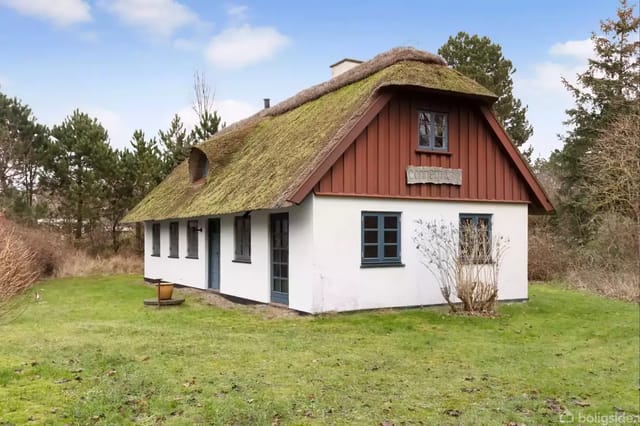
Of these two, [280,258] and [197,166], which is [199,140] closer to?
[197,166]

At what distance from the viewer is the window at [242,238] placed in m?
14.8

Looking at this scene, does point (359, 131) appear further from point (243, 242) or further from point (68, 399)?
point (68, 399)

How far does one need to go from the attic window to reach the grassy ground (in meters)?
7.11

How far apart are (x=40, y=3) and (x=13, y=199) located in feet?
46.3

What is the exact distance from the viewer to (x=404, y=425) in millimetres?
5719

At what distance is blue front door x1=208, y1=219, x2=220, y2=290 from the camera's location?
666 inches

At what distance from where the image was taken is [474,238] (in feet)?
42.1

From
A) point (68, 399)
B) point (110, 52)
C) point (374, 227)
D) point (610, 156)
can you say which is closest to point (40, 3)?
point (110, 52)

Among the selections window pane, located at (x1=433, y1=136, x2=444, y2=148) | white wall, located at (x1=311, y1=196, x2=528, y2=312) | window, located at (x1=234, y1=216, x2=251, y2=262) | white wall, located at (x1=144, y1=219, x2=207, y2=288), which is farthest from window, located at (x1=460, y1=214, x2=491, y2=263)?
white wall, located at (x1=144, y1=219, x2=207, y2=288)

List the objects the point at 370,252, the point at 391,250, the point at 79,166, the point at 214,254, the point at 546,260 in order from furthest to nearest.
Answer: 1. the point at 79,166
2. the point at 546,260
3. the point at 214,254
4. the point at 391,250
5. the point at 370,252

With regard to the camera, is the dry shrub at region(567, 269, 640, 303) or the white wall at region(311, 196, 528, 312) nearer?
the white wall at region(311, 196, 528, 312)

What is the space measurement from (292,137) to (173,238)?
24.4ft

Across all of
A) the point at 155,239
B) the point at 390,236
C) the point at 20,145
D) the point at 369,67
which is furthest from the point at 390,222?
the point at 20,145

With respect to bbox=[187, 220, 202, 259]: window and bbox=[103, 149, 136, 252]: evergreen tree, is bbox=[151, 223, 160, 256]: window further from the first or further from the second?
bbox=[103, 149, 136, 252]: evergreen tree
